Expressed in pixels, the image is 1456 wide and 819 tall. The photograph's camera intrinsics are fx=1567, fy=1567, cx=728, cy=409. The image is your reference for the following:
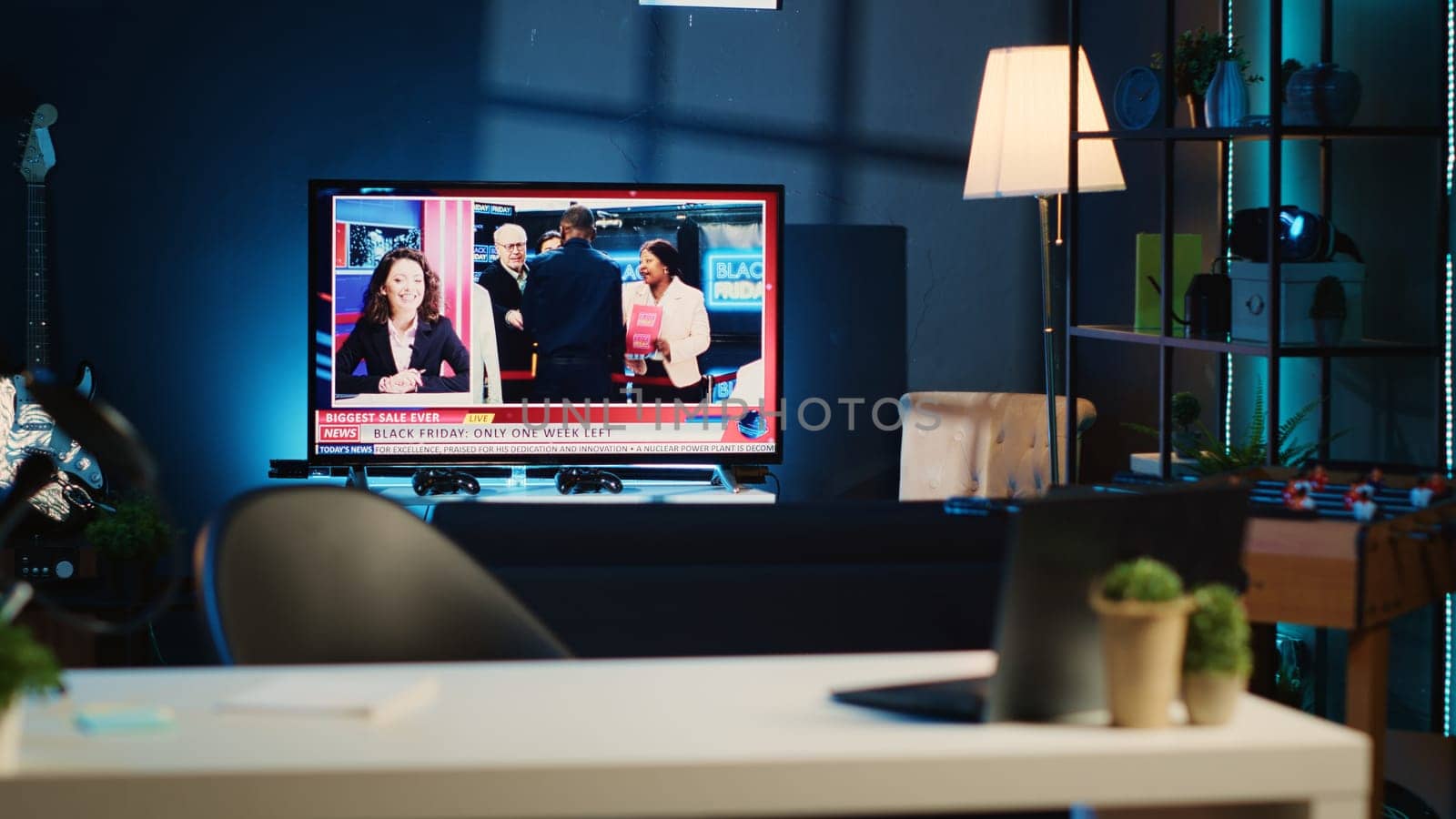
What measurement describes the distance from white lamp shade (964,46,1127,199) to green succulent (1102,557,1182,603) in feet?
10.2

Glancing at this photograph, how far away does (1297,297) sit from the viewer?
3188mm

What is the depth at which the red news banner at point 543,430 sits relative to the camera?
4.94m

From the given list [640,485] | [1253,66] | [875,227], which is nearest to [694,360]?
[640,485]

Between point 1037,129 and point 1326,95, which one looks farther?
point 1037,129

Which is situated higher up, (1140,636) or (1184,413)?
(1184,413)

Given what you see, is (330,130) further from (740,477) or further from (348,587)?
(348,587)

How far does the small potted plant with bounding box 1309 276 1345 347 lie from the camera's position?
313cm

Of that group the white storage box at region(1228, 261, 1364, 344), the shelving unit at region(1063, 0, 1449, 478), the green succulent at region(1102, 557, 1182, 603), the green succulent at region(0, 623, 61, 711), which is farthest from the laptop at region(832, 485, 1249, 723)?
the white storage box at region(1228, 261, 1364, 344)

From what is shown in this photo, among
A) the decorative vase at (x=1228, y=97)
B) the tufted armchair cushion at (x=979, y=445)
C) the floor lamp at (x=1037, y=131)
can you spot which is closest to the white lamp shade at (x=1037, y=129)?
the floor lamp at (x=1037, y=131)

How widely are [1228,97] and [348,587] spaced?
2.38 m

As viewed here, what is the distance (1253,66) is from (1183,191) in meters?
0.50

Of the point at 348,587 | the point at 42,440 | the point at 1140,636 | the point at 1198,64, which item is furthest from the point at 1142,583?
the point at 42,440

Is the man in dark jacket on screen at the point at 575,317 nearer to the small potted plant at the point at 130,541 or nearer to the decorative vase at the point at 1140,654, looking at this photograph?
the small potted plant at the point at 130,541

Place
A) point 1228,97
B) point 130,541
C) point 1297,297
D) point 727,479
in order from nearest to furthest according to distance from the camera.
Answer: point 1297,297 → point 1228,97 → point 130,541 → point 727,479
